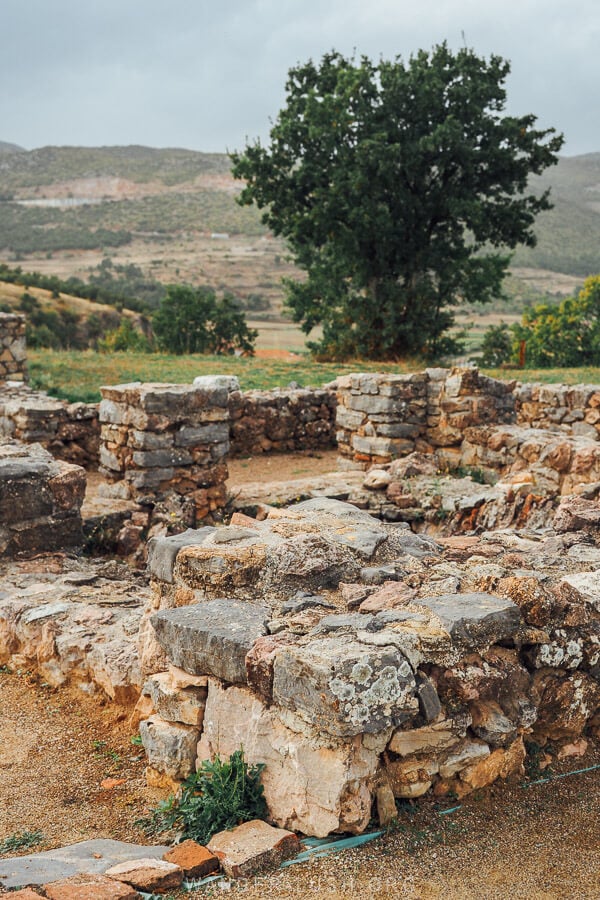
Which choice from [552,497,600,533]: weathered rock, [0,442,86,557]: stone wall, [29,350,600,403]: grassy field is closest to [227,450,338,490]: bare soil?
[29,350,600,403]: grassy field

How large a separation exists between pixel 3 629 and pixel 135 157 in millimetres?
100500

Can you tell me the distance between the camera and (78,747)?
13.9 ft

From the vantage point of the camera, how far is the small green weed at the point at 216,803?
322cm

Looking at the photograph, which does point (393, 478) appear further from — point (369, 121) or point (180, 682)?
point (369, 121)

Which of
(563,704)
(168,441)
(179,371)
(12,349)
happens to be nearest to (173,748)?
(563,704)

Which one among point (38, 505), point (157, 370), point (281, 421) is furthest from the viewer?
point (157, 370)

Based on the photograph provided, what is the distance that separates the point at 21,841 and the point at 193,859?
82cm

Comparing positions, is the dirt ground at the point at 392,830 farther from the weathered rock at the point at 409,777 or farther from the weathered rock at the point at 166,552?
the weathered rock at the point at 166,552

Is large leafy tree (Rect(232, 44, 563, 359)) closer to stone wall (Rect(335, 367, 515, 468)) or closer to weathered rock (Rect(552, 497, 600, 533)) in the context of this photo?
stone wall (Rect(335, 367, 515, 468))

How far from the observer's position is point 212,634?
359cm

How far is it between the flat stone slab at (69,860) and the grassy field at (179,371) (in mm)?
12055

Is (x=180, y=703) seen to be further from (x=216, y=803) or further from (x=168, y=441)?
(x=168, y=441)

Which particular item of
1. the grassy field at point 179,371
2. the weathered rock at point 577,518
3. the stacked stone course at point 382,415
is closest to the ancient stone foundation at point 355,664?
the weathered rock at point 577,518

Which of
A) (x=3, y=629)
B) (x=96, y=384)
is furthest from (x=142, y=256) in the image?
(x=3, y=629)
